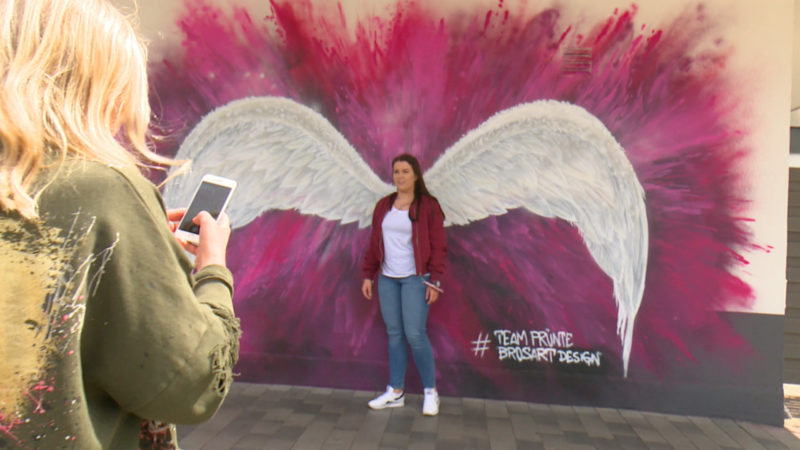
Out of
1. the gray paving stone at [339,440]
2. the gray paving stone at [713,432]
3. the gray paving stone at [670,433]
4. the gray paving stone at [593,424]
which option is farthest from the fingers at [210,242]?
the gray paving stone at [713,432]

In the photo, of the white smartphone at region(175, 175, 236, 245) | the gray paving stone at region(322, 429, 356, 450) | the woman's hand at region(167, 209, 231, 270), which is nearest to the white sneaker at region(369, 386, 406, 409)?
the gray paving stone at region(322, 429, 356, 450)

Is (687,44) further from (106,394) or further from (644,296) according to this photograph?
(106,394)

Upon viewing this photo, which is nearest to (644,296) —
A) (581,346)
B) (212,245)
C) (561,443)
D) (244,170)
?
(581,346)

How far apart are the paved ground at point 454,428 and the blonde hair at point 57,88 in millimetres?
3200

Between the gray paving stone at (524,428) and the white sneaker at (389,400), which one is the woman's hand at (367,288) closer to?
the white sneaker at (389,400)

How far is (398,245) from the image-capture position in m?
4.43

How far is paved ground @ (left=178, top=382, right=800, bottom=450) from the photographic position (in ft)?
12.8

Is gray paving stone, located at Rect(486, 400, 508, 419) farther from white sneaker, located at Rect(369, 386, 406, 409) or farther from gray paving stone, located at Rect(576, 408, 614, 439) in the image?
white sneaker, located at Rect(369, 386, 406, 409)

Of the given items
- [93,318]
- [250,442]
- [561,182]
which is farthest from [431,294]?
[93,318]

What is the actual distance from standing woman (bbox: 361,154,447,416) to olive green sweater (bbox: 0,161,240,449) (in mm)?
3449

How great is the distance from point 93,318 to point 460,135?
13.1ft

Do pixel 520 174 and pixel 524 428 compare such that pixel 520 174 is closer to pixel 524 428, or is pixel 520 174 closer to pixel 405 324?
pixel 405 324

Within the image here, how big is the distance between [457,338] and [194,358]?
3.92 metres

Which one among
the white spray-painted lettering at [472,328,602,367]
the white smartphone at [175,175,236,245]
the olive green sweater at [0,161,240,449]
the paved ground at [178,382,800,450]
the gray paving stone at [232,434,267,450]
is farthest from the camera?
the white spray-painted lettering at [472,328,602,367]
